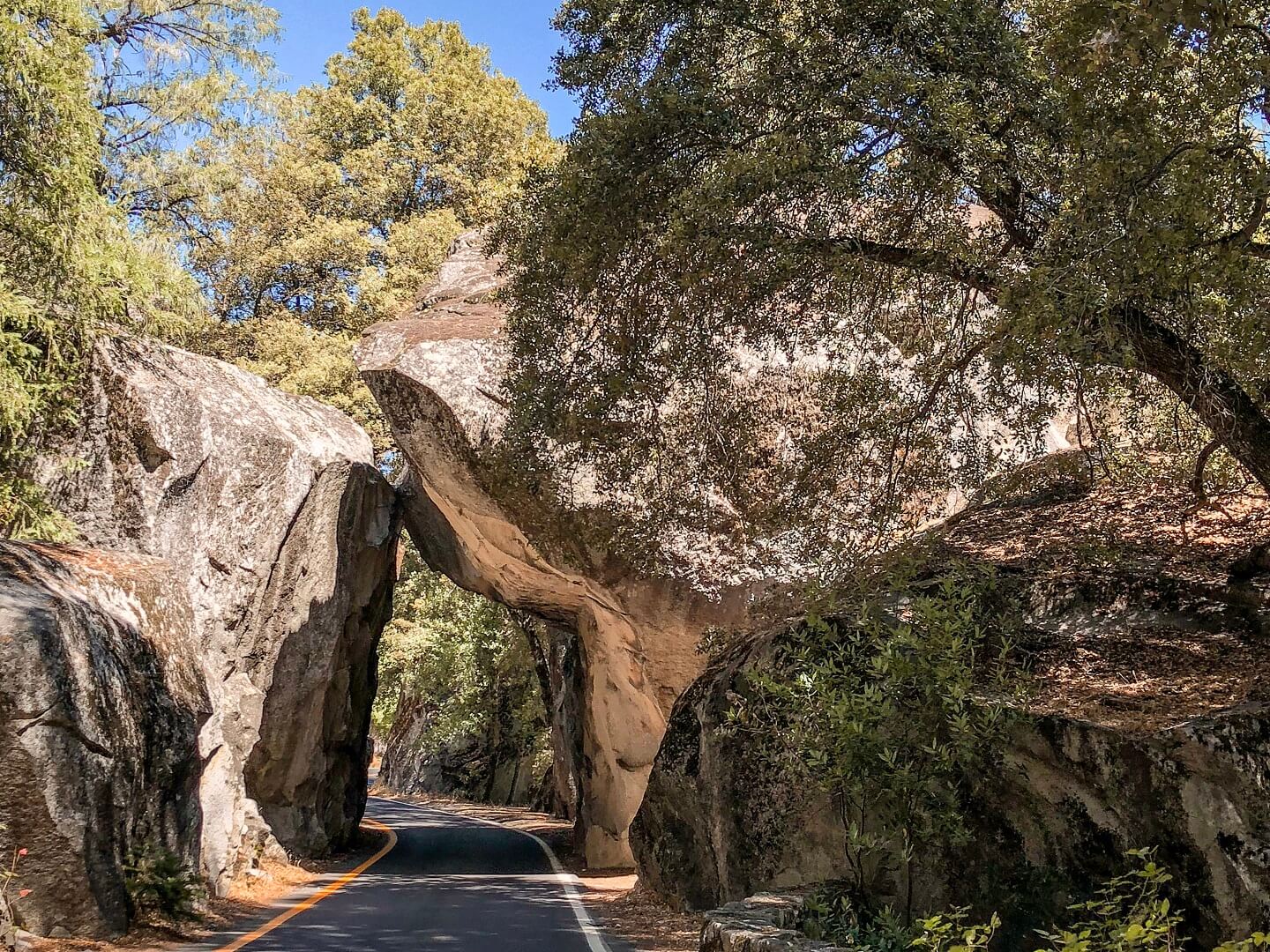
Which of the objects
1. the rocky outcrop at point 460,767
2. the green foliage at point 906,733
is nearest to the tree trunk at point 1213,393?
the green foliage at point 906,733

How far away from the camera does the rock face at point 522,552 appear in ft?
49.3

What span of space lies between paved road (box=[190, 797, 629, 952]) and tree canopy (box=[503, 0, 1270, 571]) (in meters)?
4.66

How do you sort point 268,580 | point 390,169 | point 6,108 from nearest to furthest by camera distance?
point 6,108 → point 268,580 → point 390,169

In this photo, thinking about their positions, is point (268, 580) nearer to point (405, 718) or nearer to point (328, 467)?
point (328, 467)

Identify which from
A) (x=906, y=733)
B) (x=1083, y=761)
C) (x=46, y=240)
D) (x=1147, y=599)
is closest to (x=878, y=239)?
(x=1147, y=599)

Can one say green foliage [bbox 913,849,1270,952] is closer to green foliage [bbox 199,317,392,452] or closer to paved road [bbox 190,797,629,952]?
paved road [bbox 190,797,629,952]

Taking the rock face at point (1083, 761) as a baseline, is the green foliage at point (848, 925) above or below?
below

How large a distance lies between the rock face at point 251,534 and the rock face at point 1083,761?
5905mm

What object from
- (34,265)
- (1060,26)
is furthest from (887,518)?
(34,265)

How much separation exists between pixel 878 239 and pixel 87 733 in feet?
27.2

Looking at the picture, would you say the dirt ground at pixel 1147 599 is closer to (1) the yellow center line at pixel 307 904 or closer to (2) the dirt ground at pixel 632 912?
(2) the dirt ground at pixel 632 912

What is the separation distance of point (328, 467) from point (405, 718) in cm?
3355

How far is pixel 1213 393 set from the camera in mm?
7613

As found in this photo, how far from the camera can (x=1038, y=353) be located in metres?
7.29
